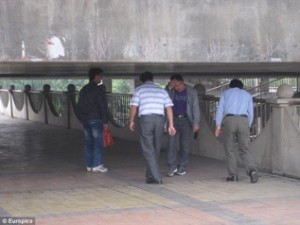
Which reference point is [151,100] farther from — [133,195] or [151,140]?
[133,195]

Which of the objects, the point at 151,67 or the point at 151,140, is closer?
the point at 151,140

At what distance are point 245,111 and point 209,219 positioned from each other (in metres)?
3.02

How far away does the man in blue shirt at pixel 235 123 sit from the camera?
9375 mm

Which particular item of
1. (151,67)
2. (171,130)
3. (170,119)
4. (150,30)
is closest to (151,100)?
(170,119)

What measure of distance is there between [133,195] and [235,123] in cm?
220

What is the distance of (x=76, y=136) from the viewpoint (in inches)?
686

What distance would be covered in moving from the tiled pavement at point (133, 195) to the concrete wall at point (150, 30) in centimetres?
189

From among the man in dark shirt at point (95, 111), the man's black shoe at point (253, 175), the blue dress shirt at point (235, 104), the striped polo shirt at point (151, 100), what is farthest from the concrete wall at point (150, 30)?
the man in dark shirt at point (95, 111)

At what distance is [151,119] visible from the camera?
359 inches

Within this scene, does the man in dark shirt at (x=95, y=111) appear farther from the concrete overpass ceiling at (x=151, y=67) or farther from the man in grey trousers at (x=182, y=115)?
the man in grey trousers at (x=182, y=115)

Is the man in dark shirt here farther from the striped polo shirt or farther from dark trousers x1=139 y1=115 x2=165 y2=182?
dark trousers x1=139 y1=115 x2=165 y2=182

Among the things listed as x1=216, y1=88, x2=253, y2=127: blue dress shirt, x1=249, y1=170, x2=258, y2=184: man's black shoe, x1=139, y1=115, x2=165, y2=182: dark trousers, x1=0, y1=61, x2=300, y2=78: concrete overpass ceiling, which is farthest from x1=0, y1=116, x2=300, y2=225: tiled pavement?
x1=0, y1=61, x2=300, y2=78: concrete overpass ceiling

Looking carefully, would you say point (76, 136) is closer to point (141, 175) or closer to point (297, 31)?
point (141, 175)

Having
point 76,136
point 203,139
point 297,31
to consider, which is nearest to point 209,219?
point 297,31
